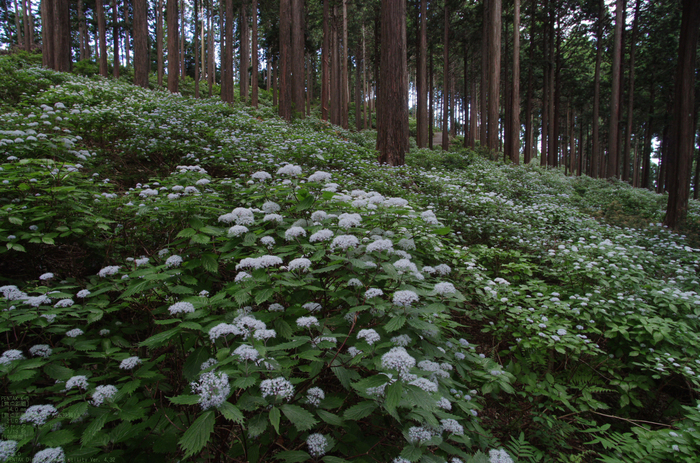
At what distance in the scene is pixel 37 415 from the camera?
1.44m

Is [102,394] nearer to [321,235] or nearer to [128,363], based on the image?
[128,363]

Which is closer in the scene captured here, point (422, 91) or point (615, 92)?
point (615, 92)

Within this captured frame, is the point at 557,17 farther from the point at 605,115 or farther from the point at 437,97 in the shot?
the point at 437,97

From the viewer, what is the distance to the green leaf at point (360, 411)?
1453mm

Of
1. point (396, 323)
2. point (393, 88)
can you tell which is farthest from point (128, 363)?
point (393, 88)

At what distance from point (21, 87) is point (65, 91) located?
7.35 ft

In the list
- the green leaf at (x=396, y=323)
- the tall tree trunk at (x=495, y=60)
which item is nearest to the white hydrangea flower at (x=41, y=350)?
the green leaf at (x=396, y=323)

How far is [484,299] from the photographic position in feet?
11.6

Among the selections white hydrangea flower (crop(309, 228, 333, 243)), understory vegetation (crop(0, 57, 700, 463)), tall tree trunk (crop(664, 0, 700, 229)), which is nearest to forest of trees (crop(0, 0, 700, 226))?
tall tree trunk (crop(664, 0, 700, 229))

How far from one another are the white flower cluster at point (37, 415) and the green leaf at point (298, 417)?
3.94ft

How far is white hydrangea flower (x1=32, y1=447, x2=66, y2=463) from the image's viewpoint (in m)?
1.25

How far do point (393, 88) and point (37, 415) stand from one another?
928cm

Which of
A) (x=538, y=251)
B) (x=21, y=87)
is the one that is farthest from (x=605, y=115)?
(x=21, y=87)

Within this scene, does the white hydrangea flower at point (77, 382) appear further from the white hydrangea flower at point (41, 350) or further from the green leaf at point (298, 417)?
the green leaf at point (298, 417)
